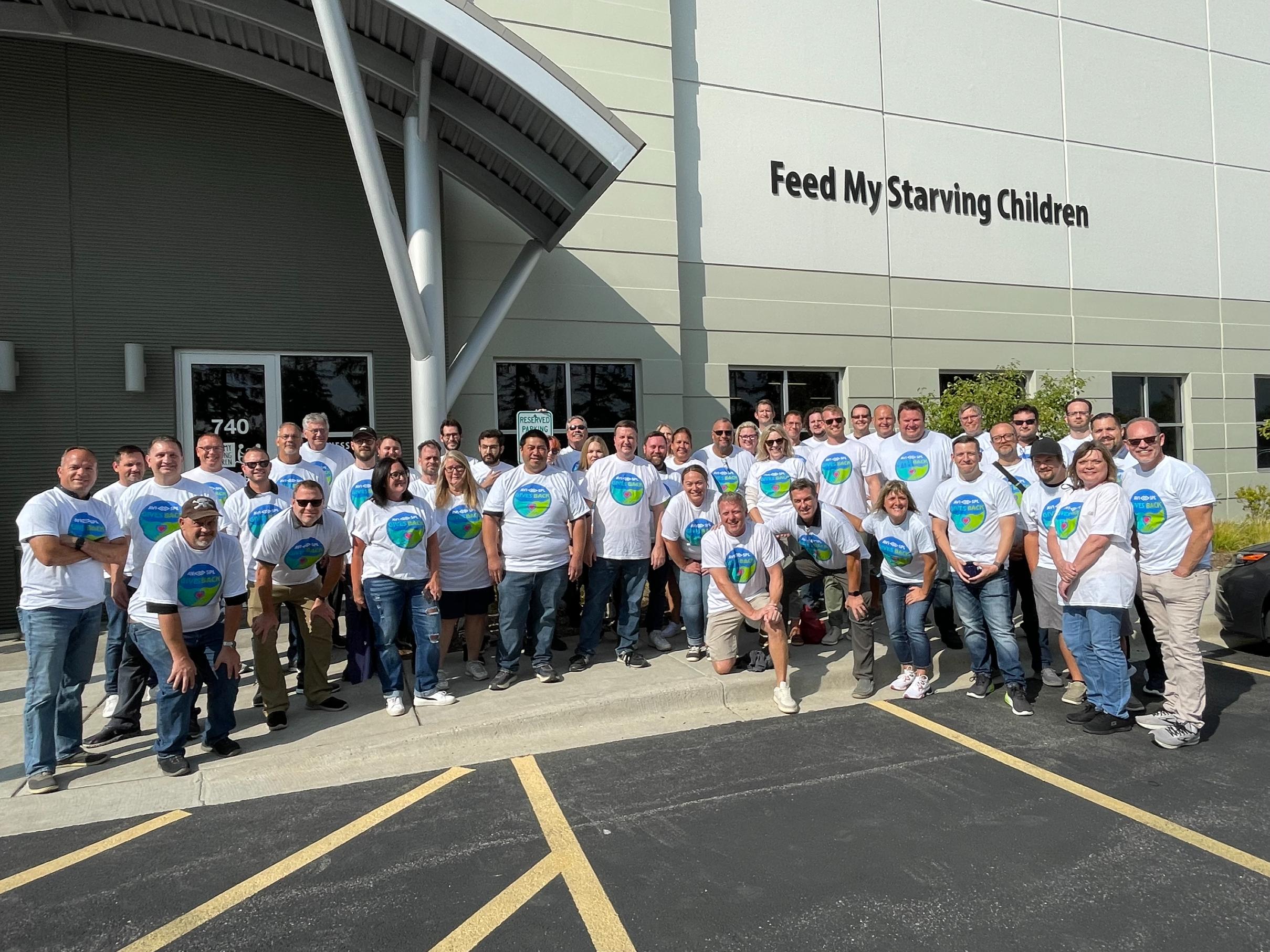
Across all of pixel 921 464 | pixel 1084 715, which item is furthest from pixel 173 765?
pixel 921 464

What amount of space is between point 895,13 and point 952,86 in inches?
60.8

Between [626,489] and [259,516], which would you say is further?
[626,489]

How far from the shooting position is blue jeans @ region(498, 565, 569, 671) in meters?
6.01

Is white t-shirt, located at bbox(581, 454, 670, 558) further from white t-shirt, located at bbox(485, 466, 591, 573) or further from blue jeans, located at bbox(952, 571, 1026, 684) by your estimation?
blue jeans, located at bbox(952, 571, 1026, 684)

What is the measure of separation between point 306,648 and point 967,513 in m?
4.85

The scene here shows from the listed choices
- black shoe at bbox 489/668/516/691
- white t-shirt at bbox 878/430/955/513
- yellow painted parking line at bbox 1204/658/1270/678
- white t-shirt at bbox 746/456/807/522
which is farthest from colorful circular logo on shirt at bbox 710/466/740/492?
yellow painted parking line at bbox 1204/658/1270/678

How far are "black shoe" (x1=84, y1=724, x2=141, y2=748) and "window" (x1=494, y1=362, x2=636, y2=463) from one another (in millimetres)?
5685

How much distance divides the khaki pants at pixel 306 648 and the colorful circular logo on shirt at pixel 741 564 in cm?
302

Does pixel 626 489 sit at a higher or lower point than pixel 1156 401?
lower

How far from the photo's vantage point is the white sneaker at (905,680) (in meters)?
5.89

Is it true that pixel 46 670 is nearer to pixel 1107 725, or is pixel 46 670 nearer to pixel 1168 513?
pixel 1107 725

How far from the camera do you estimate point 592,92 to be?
10.6 meters

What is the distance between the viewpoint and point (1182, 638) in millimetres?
4859

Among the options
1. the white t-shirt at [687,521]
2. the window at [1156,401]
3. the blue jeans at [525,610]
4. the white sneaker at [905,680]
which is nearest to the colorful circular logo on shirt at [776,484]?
the white t-shirt at [687,521]
